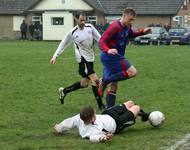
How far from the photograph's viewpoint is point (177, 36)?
50.1m

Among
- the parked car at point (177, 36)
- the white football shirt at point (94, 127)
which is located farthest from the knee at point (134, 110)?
the parked car at point (177, 36)

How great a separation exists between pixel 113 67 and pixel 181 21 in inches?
2568

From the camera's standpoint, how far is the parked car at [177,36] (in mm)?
49906

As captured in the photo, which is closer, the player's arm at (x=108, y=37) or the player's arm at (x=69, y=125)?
the player's arm at (x=69, y=125)

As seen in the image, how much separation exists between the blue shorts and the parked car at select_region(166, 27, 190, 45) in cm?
3997

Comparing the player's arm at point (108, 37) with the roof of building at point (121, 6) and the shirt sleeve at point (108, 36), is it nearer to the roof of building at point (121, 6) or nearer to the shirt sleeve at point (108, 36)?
the shirt sleeve at point (108, 36)

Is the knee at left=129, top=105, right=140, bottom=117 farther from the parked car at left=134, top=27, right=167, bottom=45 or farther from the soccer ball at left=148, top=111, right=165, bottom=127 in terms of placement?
the parked car at left=134, top=27, right=167, bottom=45

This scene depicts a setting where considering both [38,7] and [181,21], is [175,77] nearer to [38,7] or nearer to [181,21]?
[38,7]

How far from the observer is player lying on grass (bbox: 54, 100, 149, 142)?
27.0 ft

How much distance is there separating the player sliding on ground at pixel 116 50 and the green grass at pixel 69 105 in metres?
0.93

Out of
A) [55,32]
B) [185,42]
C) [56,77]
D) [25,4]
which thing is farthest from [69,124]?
[25,4]

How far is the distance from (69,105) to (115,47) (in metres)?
2.48

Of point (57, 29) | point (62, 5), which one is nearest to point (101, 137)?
point (57, 29)

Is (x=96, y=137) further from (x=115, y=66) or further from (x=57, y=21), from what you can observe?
(x=57, y=21)
